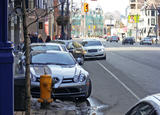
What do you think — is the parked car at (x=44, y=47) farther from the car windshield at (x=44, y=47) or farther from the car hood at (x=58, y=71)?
the car hood at (x=58, y=71)

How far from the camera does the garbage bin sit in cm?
803

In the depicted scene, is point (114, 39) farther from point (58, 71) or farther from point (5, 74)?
point (5, 74)

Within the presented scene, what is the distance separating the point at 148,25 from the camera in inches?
4862

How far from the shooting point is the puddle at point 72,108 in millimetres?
9883

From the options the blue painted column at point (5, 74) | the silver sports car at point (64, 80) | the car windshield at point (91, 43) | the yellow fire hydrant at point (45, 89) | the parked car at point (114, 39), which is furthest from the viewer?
the parked car at point (114, 39)

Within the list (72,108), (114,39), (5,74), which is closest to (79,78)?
(72,108)

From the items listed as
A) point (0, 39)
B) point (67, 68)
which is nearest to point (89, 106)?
point (67, 68)

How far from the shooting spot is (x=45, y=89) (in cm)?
1038

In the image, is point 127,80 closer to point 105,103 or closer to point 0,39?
point 105,103

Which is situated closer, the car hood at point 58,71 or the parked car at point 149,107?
the parked car at point 149,107

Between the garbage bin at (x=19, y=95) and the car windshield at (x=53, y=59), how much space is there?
435 centimetres

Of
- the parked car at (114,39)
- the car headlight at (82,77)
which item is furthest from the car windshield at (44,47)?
the parked car at (114,39)

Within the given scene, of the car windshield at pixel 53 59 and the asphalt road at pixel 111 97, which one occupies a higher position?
the car windshield at pixel 53 59

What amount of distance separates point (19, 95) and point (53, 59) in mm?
4818
